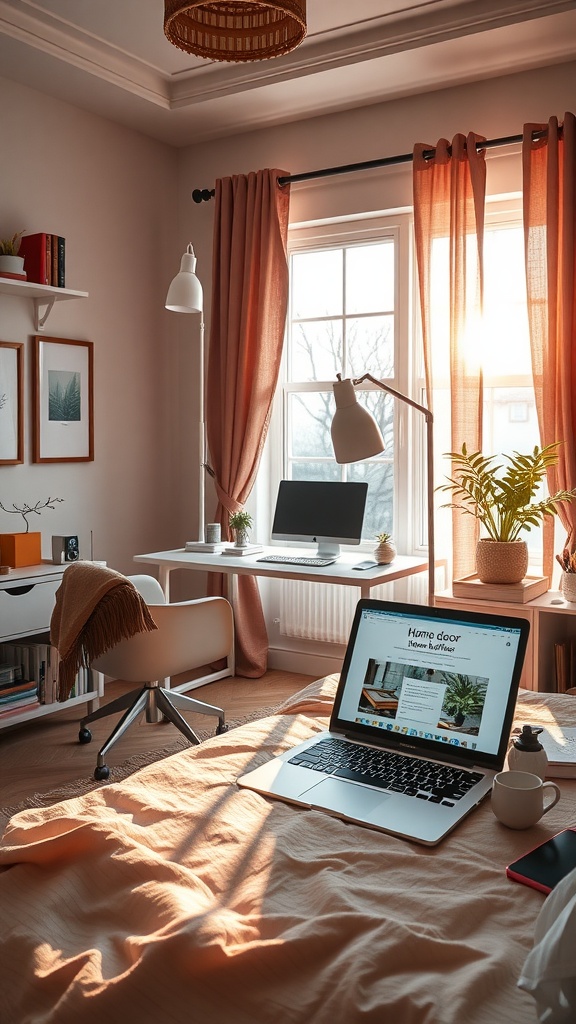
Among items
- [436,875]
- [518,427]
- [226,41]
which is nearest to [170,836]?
[436,875]

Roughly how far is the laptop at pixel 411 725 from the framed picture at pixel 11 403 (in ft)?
8.61

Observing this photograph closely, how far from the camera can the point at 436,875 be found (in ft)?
3.69

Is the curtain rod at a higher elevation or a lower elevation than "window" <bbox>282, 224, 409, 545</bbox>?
higher

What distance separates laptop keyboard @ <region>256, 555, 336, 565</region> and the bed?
228cm

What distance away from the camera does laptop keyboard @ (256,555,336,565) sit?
3.68 meters

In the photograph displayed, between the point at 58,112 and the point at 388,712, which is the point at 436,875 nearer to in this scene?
the point at 388,712

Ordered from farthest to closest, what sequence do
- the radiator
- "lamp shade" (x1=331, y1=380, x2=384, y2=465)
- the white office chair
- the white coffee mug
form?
the radiator
the white office chair
"lamp shade" (x1=331, y1=380, x2=384, y2=465)
the white coffee mug

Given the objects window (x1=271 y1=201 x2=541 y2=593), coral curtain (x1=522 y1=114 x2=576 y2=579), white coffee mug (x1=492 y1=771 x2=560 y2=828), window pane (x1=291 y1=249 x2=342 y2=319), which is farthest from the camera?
window pane (x1=291 y1=249 x2=342 y2=319)

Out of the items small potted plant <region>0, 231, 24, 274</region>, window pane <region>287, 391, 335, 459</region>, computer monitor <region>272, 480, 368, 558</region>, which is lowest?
computer monitor <region>272, 480, 368, 558</region>

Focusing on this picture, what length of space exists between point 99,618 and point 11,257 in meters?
A: 1.69

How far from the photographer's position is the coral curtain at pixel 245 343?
4.37 m

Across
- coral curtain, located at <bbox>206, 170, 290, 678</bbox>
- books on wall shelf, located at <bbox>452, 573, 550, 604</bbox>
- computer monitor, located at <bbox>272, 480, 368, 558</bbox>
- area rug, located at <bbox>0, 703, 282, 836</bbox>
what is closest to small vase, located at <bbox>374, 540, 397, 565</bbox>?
computer monitor, located at <bbox>272, 480, 368, 558</bbox>

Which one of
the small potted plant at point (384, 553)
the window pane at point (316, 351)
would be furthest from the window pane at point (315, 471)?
the small potted plant at point (384, 553)

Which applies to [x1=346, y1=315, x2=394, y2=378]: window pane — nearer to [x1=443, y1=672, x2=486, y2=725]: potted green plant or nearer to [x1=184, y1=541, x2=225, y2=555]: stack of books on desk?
[x1=184, y1=541, x2=225, y2=555]: stack of books on desk
